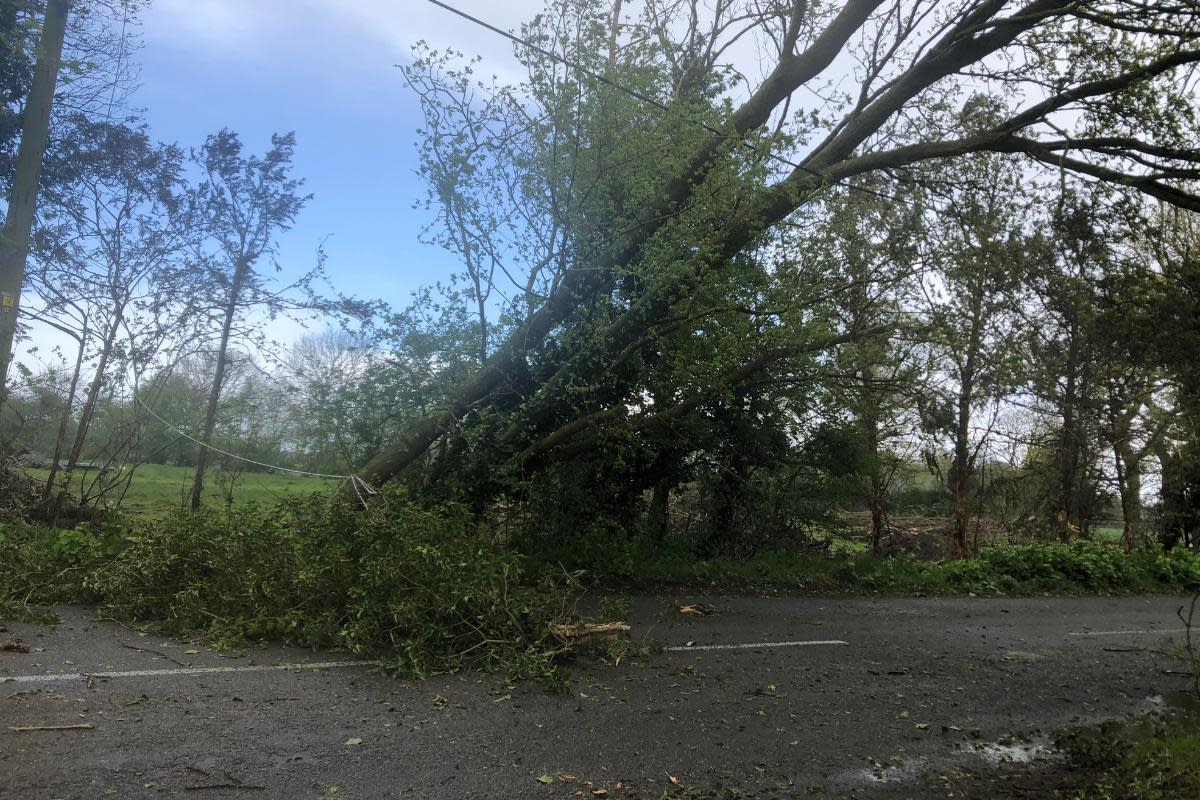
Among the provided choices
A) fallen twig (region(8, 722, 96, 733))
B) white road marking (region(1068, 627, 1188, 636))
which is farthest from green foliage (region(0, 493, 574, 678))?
white road marking (region(1068, 627, 1188, 636))

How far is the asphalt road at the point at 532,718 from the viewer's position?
14.0 ft

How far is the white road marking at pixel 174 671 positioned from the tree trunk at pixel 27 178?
483 cm

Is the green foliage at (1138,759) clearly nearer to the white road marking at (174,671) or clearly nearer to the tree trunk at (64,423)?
the white road marking at (174,671)

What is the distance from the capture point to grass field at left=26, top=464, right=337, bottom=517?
10157mm

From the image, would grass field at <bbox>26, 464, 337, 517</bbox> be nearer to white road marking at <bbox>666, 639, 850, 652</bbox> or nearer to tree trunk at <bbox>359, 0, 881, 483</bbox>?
tree trunk at <bbox>359, 0, 881, 483</bbox>

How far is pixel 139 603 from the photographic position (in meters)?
7.43

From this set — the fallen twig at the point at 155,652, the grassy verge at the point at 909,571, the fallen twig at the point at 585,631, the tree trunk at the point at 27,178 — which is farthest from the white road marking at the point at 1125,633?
the tree trunk at the point at 27,178

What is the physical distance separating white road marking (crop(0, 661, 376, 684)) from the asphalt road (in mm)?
25

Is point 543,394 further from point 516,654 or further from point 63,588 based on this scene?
point 63,588

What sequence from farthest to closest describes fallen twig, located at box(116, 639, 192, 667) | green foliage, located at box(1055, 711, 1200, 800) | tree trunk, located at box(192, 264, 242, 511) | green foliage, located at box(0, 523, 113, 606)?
tree trunk, located at box(192, 264, 242, 511), green foliage, located at box(0, 523, 113, 606), fallen twig, located at box(116, 639, 192, 667), green foliage, located at box(1055, 711, 1200, 800)

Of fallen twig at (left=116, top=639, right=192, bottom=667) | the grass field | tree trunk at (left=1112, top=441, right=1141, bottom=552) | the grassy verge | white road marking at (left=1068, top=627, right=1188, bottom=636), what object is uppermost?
tree trunk at (left=1112, top=441, right=1141, bottom=552)

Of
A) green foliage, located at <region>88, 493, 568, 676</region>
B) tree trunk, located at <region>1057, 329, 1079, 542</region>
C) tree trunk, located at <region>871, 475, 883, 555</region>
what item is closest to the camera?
green foliage, located at <region>88, 493, 568, 676</region>

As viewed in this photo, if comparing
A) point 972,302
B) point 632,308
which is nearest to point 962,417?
point 972,302

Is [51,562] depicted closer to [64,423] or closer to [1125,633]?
[64,423]
